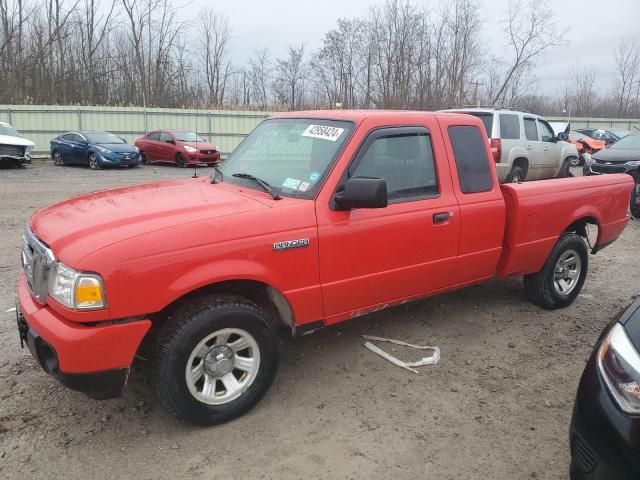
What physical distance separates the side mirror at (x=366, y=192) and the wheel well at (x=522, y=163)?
34.4 ft

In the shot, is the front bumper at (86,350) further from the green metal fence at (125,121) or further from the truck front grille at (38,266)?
the green metal fence at (125,121)

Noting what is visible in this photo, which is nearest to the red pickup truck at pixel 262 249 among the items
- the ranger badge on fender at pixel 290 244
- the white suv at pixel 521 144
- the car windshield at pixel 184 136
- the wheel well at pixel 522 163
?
the ranger badge on fender at pixel 290 244

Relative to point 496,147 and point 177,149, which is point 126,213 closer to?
point 496,147

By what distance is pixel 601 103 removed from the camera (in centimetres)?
5262

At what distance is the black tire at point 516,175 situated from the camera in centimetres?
1244

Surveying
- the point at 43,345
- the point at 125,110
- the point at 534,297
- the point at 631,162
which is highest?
the point at 125,110

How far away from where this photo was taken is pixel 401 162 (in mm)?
3879

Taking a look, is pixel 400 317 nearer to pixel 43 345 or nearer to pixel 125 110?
pixel 43 345

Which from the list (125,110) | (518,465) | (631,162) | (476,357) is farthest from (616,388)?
(125,110)

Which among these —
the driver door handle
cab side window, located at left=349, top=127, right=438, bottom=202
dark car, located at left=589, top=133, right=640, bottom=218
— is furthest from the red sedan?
the driver door handle

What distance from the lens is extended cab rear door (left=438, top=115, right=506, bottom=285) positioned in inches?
164

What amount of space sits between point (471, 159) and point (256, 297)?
84.5 inches

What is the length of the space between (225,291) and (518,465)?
78.1 inches

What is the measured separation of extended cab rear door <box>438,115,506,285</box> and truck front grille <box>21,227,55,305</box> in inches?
115
